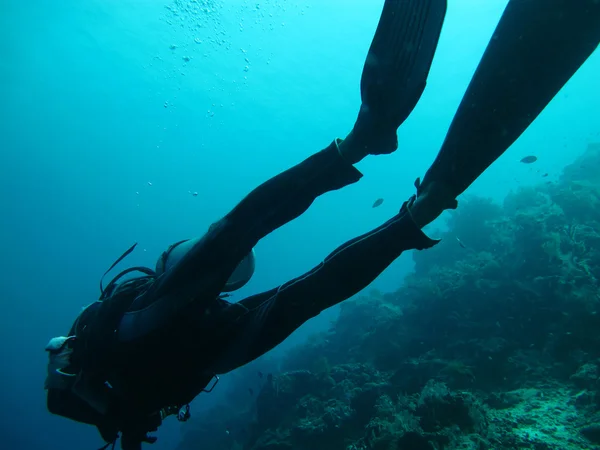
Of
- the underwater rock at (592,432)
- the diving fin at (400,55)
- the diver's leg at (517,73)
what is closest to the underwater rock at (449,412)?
the underwater rock at (592,432)

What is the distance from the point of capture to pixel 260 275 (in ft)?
359

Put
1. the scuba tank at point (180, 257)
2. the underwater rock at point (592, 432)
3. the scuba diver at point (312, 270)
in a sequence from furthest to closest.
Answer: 1. the underwater rock at point (592, 432)
2. the scuba tank at point (180, 257)
3. the scuba diver at point (312, 270)

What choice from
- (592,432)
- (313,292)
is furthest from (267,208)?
(592,432)

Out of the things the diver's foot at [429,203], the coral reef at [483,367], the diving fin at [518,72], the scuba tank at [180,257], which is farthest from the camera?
the coral reef at [483,367]

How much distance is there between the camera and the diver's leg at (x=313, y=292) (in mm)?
2168

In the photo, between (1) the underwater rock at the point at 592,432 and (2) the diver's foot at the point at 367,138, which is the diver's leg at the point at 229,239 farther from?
(1) the underwater rock at the point at 592,432

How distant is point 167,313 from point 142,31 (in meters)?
29.6

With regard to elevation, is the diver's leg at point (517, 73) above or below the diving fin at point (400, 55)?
Answer: below

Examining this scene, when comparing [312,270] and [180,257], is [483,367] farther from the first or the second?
[180,257]

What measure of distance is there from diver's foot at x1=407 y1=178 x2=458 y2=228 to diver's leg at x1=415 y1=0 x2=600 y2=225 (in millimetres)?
140

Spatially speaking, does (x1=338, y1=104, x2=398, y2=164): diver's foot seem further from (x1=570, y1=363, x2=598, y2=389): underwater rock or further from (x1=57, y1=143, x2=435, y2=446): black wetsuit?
(x1=570, y1=363, x2=598, y2=389): underwater rock

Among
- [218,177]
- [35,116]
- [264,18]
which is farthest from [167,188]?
[264,18]

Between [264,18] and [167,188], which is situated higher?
[167,188]

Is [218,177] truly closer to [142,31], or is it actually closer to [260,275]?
[260,275]
